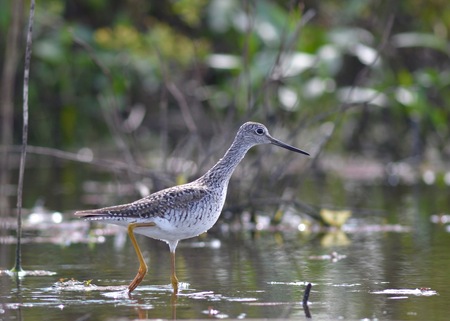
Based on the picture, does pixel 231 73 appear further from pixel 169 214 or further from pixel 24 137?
pixel 169 214

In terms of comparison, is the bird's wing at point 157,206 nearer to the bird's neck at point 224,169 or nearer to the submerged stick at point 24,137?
the bird's neck at point 224,169

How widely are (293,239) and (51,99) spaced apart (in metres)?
10.2

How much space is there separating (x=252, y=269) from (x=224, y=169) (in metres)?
0.95

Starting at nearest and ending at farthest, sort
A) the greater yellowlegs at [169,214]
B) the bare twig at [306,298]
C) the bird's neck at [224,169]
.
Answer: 1. the bare twig at [306,298]
2. the greater yellowlegs at [169,214]
3. the bird's neck at [224,169]

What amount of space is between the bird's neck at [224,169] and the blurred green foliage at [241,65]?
713 centimetres

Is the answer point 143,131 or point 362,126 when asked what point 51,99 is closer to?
point 143,131

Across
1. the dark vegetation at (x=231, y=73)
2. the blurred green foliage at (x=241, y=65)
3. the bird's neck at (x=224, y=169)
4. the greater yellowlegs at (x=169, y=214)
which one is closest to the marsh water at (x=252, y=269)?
the greater yellowlegs at (x=169, y=214)

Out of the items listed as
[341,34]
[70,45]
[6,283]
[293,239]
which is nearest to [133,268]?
[6,283]

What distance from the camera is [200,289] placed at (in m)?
8.30

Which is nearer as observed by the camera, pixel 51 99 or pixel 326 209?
pixel 326 209

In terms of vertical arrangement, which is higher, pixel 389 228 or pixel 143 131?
pixel 143 131

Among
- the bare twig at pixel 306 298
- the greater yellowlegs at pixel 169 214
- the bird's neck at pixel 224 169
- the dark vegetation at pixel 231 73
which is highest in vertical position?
the dark vegetation at pixel 231 73

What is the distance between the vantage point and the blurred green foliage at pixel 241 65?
1742cm

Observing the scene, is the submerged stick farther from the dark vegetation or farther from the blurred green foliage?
the blurred green foliage
